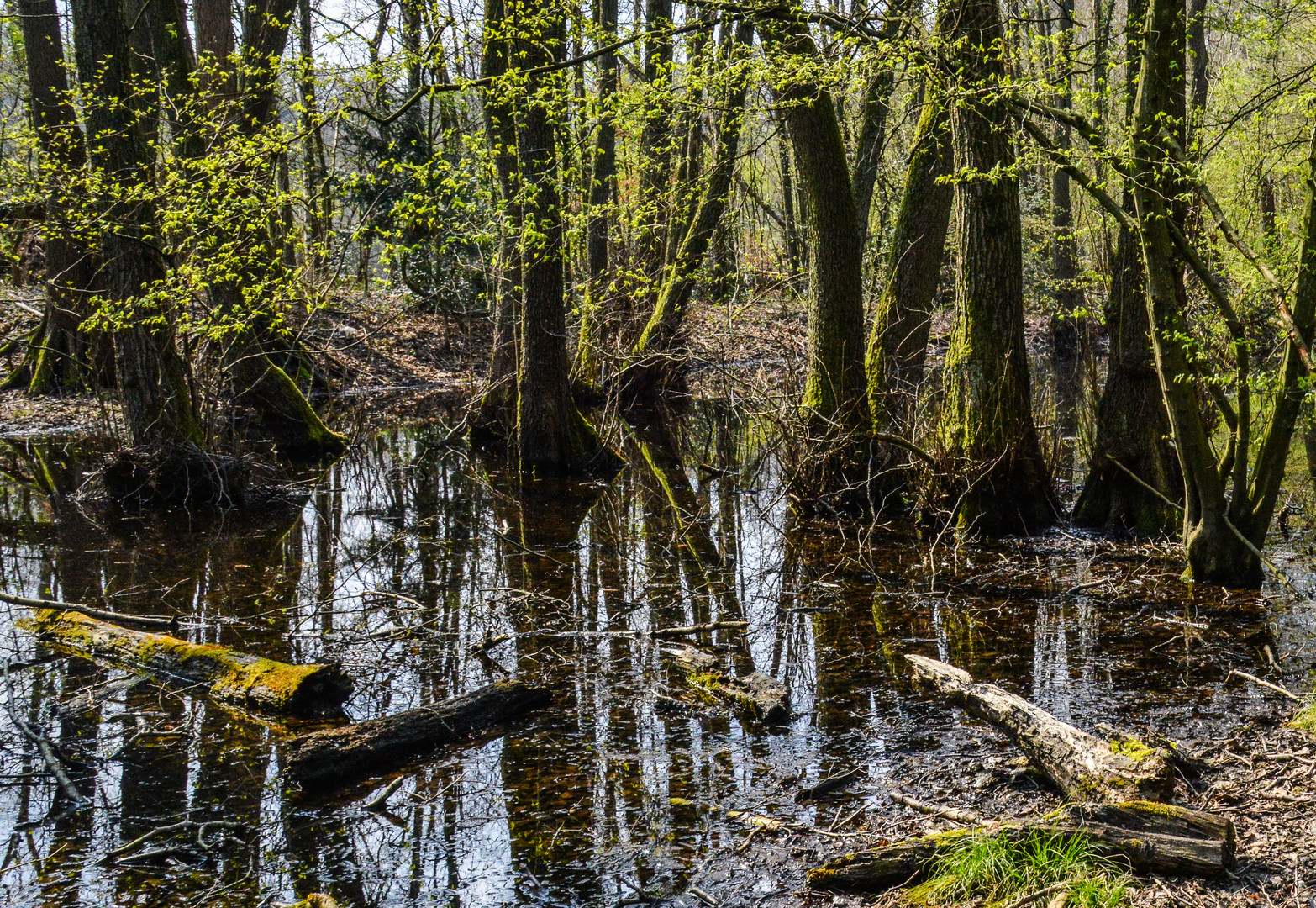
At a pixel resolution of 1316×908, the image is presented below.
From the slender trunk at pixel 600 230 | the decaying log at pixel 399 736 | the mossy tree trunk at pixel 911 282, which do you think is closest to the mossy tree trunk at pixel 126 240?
the slender trunk at pixel 600 230

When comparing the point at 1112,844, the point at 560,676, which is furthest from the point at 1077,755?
the point at 560,676

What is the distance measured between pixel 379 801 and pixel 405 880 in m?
0.70

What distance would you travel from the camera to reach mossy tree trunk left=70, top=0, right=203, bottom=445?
10.1 m

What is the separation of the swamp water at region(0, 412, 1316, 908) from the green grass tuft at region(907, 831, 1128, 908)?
0.62 m

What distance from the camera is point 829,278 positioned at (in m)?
10.6

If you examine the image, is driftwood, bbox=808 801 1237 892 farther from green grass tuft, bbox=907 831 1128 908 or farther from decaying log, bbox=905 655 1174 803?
decaying log, bbox=905 655 1174 803

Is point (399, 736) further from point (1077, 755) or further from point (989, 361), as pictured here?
point (989, 361)

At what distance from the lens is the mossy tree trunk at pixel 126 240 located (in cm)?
1006

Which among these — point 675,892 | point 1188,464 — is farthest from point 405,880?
point 1188,464

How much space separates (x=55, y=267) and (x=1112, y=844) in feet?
58.1

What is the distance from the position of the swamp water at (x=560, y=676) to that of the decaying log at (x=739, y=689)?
138 millimetres

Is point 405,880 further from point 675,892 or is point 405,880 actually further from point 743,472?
point 743,472

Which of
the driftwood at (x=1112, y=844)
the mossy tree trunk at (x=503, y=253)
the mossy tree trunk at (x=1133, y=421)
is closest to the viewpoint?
the driftwood at (x=1112, y=844)

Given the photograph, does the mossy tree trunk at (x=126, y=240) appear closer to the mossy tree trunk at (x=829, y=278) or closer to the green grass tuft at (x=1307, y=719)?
the mossy tree trunk at (x=829, y=278)
